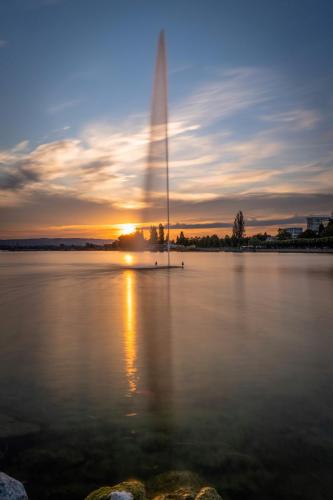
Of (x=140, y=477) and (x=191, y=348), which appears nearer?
(x=140, y=477)

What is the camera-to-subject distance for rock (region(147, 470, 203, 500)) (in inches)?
179

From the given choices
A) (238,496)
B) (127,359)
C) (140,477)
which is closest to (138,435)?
(140,477)

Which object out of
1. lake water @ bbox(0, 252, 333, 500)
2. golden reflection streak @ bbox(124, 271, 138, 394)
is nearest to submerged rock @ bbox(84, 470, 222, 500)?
lake water @ bbox(0, 252, 333, 500)

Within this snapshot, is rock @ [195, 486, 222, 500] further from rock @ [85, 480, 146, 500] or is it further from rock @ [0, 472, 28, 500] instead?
rock @ [0, 472, 28, 500]

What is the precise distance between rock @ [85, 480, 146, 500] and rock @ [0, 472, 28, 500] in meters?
0.81

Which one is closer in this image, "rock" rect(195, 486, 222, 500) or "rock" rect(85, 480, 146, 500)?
"rock" rect(85, 480, 146, 500)

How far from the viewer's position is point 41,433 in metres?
6.43

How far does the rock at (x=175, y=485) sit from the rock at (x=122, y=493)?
0.85ft

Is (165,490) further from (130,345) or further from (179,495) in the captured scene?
(130,345)

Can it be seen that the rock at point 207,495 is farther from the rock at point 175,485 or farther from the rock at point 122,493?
the rock at point 122,493

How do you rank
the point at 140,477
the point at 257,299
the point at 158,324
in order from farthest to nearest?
the point at 257,299, the point at 158,324, the point at 140,477

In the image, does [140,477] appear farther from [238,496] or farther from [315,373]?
[315,373]

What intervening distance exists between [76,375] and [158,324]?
7.76 meters

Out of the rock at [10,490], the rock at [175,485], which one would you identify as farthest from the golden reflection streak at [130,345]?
the rock at [10,490]
